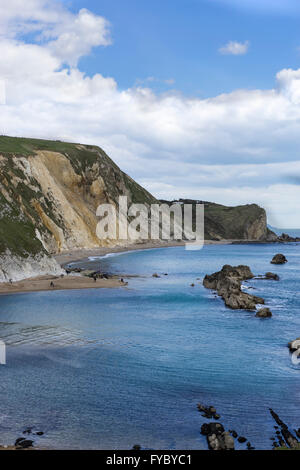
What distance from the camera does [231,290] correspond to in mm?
62219

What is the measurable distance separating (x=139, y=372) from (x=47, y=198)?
323ft

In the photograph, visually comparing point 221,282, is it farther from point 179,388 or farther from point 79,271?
point 179,388

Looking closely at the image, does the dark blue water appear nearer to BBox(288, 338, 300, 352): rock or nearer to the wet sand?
BBox(288, 338, 300, 352): rock

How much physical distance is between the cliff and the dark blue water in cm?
1319

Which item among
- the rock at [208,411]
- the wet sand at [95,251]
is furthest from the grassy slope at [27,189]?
the rock at [208,411]

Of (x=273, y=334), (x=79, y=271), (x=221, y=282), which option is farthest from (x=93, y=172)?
(x=273, y=334)

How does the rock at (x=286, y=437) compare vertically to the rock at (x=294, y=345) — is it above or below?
below

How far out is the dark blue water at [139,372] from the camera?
894 inches

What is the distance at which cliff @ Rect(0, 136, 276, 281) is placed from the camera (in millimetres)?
70375

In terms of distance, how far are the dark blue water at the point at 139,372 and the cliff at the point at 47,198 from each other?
13.2 m

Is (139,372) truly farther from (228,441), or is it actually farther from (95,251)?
(95,251)

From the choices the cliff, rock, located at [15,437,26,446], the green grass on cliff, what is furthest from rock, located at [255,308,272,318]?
the green grass on cliff

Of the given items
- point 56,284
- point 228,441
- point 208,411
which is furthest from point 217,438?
point 56,284

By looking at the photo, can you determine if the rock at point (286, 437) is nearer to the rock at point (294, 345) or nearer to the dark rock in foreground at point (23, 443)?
the dark rock in foreground at point (23, 443)
